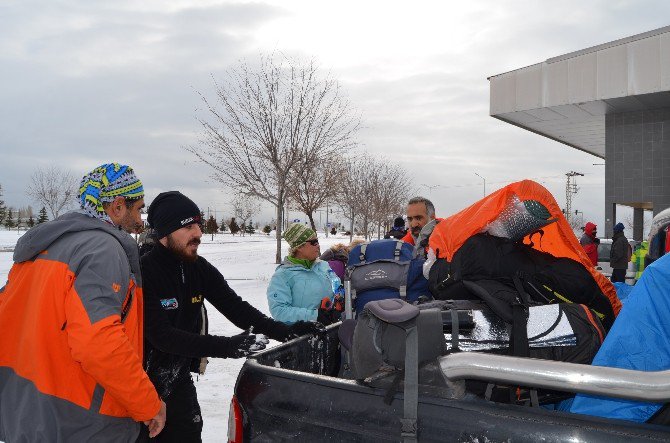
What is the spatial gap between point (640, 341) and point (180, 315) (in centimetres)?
217

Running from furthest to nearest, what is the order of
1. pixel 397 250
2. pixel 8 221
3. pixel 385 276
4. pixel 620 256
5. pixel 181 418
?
pixel 8 221, pixel 620 256, pixel 397 250, pixel 385 276, pixel 181 418

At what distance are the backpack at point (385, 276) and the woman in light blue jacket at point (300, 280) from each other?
499 millimetres

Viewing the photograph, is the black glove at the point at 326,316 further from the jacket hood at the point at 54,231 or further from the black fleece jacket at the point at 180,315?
the jacket hood at the point at 54,231

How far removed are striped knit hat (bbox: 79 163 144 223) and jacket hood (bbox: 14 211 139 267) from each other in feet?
0.32

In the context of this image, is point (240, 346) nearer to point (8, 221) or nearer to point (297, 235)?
point (297, 235)

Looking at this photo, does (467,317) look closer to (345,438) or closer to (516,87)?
(345,438)

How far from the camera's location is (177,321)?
115 inches

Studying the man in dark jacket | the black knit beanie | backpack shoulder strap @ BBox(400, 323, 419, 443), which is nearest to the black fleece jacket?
the man in dark jacket

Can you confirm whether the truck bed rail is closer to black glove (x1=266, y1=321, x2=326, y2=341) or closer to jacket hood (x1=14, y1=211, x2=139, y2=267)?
black glove (x1=266, y1=321, x2=326, y2=341)

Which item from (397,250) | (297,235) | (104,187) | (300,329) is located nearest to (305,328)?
(300,329)

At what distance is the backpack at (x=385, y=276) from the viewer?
11.6 feet

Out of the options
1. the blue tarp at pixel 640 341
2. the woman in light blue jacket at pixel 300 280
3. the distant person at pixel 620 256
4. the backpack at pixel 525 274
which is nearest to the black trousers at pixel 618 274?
the distant person at pixel 620 256

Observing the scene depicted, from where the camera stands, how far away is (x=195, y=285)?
309 centimetres

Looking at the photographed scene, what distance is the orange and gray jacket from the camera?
2.08 metres
